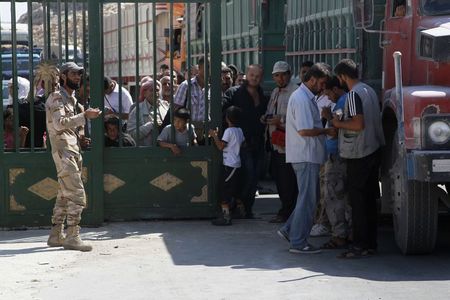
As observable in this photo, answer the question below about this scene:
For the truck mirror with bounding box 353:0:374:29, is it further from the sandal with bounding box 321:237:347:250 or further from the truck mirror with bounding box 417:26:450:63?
the sandal with bounding box 321:237:347:250

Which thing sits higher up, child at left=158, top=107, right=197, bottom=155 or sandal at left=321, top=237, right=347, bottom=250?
child at left=158, top=107, right=197, bottom=155

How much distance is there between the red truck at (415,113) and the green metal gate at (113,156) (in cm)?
194

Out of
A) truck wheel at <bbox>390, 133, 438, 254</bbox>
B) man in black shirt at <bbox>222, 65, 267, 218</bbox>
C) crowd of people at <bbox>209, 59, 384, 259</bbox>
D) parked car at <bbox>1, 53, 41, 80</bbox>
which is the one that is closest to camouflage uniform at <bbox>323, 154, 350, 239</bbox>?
crowd of people at <bbox>209, 59, 384, 259</bbox>

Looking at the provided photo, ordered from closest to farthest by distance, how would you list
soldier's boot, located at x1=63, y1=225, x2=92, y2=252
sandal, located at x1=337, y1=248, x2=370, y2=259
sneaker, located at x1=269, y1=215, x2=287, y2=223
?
sandal, located at x1=337, y1=248, x2=370, y2=259, soldier's boot, located at x1=63, y1=225, x2=92, y2=252, sneaker, located at x1=269, y1=215, x2=287, y2=223

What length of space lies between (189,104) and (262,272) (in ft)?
9.61

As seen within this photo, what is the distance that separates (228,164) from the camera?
10375 millimetres

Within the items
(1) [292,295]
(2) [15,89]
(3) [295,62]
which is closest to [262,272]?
(1) [292,295]

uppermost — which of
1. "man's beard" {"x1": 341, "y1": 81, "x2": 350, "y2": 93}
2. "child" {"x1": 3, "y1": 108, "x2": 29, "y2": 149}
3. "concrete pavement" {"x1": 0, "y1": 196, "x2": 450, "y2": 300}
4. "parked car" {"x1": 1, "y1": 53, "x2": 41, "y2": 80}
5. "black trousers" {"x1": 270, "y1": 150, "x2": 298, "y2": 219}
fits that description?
"parked car" {"x1": 1, "y1": 53, "x2": 41, "y2": 80}

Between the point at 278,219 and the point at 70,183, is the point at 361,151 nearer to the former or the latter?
the point at 278,219

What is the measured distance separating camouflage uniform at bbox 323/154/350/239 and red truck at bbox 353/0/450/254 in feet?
1.34

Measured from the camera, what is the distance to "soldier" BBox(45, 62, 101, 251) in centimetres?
888

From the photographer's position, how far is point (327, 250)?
9086 millimetres

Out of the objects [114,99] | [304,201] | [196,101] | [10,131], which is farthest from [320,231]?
[10,131]

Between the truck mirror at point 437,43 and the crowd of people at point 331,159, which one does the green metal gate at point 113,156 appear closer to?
the crowd of people at point 331,159
